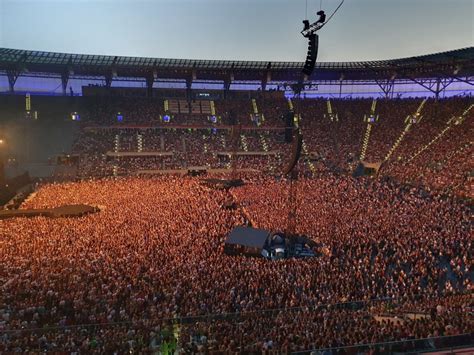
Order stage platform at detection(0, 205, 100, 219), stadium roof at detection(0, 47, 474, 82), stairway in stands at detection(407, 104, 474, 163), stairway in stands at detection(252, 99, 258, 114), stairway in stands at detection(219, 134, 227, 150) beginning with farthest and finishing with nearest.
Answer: stairway in stands at detection(252, 99, 258, 114), stairway in stands at detection(219, 134, 227, 150), stadium roof at detection(0, 47, 474, 82), stairway in stands at detection(407, 104, 474, 163), stage platform at detection(0, 205, 100, 219)

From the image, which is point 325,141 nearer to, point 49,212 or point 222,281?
point 49,212

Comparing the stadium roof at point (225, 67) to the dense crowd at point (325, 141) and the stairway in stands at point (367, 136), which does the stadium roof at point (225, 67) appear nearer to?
the dense crowd at point (325, 141)

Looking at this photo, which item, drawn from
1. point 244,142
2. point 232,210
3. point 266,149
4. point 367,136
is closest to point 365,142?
point 367,136

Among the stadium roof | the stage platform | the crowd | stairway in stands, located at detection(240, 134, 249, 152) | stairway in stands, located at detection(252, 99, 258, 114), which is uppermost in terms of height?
the stadium roof

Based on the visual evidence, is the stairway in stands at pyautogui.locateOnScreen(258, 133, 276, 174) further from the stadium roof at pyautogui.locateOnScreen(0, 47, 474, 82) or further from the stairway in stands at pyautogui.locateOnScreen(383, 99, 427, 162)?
the stairway in stands at pyautogui.locateOnScreen(383, 99, 427, 162)

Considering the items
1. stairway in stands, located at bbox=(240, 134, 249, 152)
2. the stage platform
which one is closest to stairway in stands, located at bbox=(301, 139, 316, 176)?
stairway in stands, located at bbox=(240, 134, 249, 152)

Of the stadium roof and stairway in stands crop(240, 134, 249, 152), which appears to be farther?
stairway in stands crop(240, 134, 249, 152)

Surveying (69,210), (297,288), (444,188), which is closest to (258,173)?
(444,188)

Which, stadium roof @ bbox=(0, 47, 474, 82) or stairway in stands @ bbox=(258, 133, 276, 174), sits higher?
stadium roof @ bbox=(0, 47, 474, 82)
